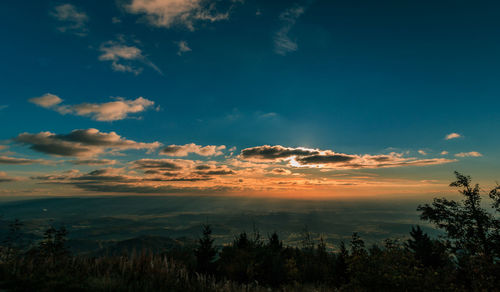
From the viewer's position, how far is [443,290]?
10.7m

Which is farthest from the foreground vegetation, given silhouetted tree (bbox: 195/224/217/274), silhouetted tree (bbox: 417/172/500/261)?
silhouetted tree (bbox: 417/172/500/261)

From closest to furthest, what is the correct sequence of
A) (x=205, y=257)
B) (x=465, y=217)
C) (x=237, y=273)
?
1. (x=237, y=273)
2. (x=205, y=257)
3. (x=465, y=217)

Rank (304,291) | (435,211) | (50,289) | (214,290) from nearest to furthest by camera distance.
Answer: (50,289)
(214,290)
(304,291)
(435,211)

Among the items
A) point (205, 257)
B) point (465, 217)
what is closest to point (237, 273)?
point (205, 257)

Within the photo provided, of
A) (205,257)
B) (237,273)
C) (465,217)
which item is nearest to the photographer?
(237,273)

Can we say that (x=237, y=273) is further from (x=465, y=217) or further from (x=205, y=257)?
(x=465, y=217)

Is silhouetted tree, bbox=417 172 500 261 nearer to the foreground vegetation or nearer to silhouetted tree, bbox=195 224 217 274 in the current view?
the foreground vegetation

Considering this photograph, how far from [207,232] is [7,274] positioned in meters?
18.7

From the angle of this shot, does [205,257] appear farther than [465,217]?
No

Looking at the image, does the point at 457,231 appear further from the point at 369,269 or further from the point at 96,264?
the point at 96,264

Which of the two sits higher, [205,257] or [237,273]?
[237,273]

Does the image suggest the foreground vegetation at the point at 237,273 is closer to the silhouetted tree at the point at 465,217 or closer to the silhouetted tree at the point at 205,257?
the silhouetted tree at the point at 205,257

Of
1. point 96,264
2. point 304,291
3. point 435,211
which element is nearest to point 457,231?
point 435,211

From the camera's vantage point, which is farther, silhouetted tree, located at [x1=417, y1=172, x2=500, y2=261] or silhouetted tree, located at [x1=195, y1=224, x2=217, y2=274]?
silhouetted tree, located at [x1=417, y1=172, x2=500, y2=261]
